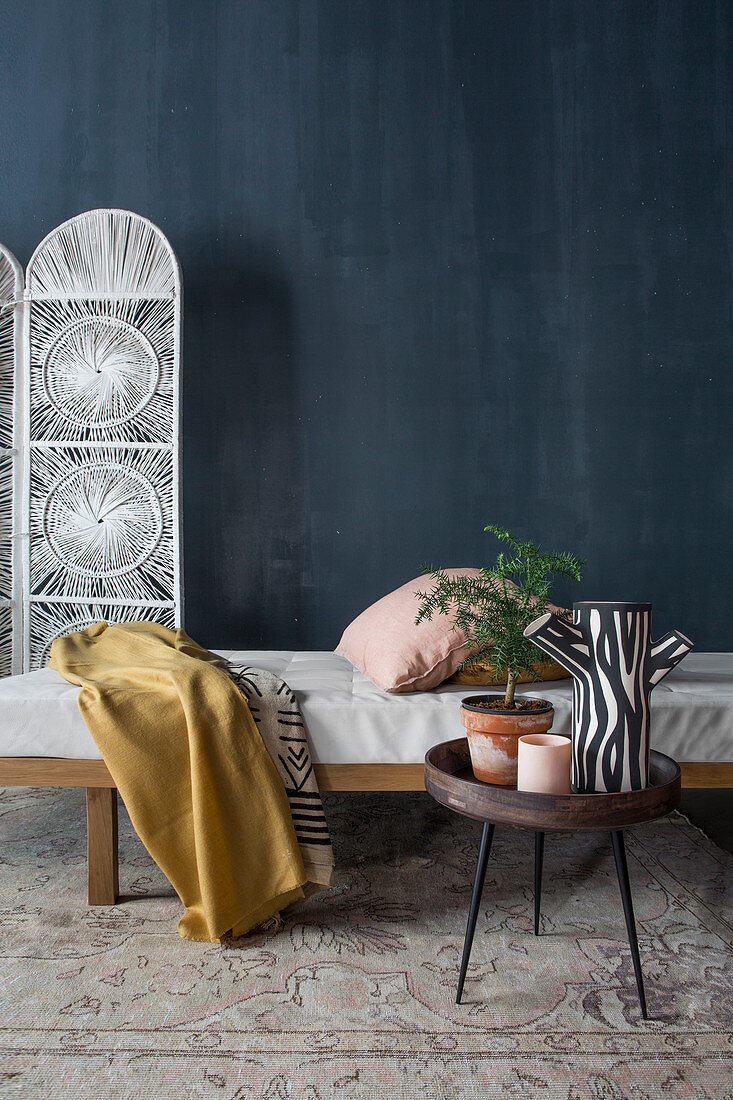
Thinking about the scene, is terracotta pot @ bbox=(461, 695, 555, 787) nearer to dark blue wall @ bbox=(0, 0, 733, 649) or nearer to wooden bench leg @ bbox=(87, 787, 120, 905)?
wooden bench leg @ bbox=(87, 787, 120, 905)

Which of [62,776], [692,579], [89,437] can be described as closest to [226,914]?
[62,776]

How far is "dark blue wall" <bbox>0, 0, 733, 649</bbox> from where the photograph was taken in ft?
10.0

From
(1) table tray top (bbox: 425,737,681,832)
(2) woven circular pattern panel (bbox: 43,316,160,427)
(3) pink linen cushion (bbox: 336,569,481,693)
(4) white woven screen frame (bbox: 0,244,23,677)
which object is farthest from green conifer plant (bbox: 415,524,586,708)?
(4) white woven screen frame (bbox: 0,244,23,677)

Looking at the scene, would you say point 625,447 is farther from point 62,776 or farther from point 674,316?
point 62,776

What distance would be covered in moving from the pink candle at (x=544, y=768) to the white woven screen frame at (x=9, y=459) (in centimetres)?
218

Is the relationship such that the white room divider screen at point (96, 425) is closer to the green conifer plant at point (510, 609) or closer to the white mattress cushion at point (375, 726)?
the white mattress cushion at point (375, 726)

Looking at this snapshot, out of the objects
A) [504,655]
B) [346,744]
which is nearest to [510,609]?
[504,655]

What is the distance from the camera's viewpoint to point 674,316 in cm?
305

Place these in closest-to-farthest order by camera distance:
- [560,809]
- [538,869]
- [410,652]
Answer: [560,809] < [538,869] < [410,652]

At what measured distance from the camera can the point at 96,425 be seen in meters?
2.88

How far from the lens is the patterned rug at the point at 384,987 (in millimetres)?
1198

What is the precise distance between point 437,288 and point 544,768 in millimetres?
2232

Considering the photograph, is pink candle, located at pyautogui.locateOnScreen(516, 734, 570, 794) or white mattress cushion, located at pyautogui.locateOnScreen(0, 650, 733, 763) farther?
white mattress cushion, located at pyautogui.locateOnScreen(0, 650, 733, 763)

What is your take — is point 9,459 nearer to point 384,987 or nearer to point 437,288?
point 437,288
